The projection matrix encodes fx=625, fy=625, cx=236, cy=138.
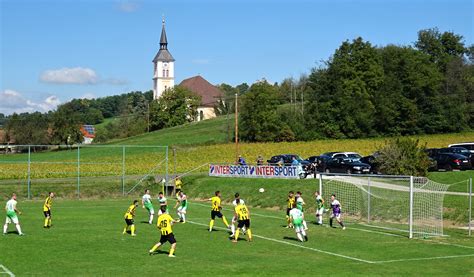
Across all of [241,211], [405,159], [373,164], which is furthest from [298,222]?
[373,164]

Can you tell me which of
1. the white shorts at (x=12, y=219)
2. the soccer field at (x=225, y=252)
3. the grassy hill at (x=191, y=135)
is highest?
the grassy hill at (x=191, y=135)

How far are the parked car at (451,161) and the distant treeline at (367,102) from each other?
132 feet

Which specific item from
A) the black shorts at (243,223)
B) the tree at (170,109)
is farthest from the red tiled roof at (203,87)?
the black shorts at (243,223)

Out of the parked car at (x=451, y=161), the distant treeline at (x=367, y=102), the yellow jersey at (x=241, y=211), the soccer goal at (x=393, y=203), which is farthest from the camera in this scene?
the distant treeline at (x=367, y=102)

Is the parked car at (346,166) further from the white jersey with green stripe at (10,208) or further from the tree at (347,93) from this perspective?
Result: the tree at (347,93)

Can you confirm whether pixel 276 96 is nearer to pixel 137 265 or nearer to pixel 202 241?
pixel 202 241

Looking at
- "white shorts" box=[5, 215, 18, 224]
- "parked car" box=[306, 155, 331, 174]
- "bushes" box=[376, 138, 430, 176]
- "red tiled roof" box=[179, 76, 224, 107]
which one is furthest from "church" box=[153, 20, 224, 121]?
"white shorts" box=[5, 215, 18, 224]

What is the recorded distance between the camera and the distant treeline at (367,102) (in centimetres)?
9194

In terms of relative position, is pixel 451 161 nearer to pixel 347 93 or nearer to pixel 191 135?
pixel 347 93

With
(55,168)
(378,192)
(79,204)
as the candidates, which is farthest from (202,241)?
(55,168)

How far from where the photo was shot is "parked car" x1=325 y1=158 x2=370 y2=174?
52.1m

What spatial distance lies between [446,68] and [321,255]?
9391 centimetres

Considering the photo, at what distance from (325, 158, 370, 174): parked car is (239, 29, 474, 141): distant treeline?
125ft

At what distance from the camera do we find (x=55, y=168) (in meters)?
67.4
